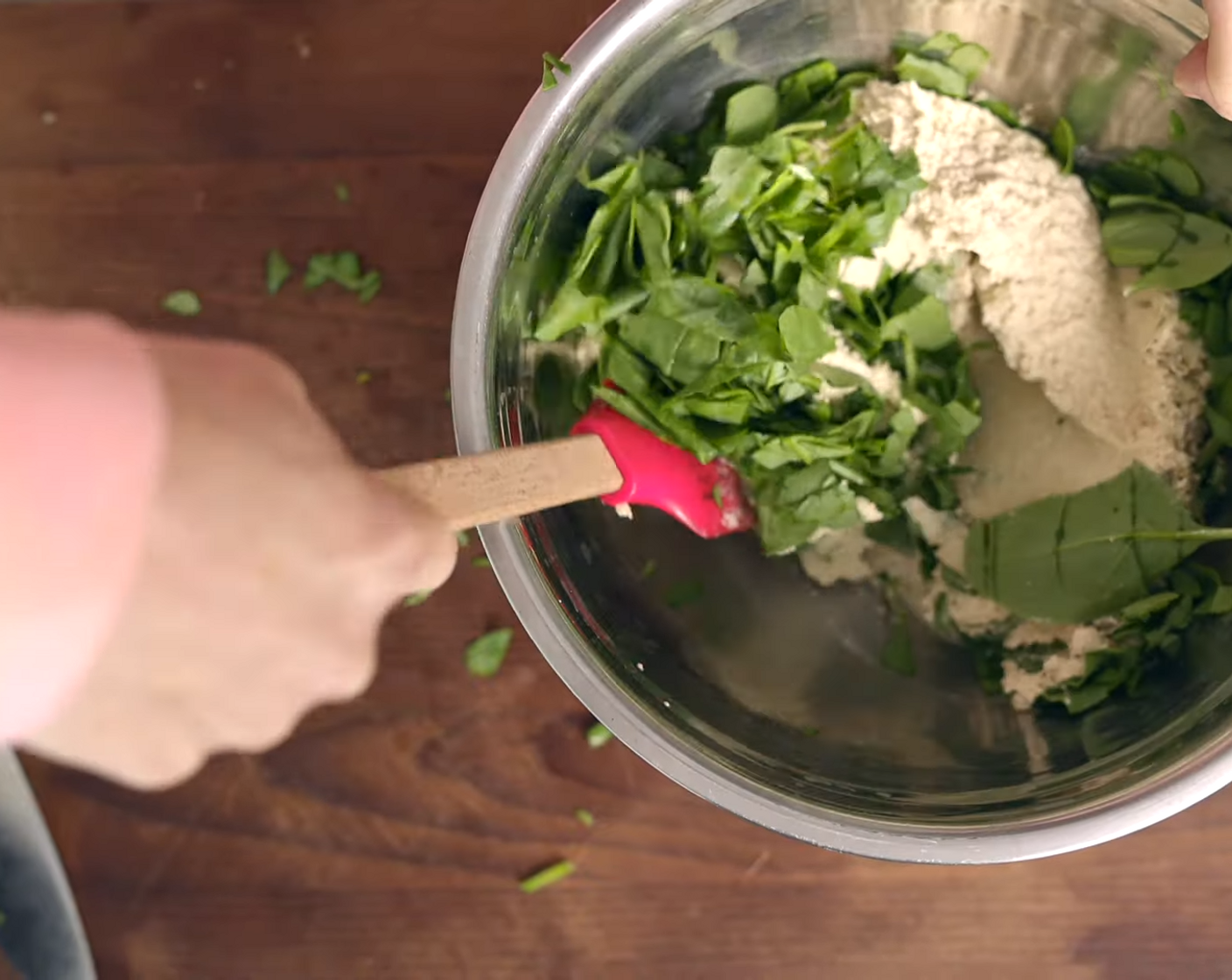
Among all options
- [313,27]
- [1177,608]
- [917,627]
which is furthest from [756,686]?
[313,27]

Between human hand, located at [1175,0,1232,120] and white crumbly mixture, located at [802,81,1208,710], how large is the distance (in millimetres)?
119

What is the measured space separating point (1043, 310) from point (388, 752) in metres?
0.60

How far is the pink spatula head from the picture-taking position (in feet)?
2.31

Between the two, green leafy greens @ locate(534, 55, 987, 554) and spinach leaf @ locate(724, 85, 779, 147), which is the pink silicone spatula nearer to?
green leafy greens @ locate(534, 55, 987, 554)

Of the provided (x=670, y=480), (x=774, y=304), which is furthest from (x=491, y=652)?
(x=774, y=304)

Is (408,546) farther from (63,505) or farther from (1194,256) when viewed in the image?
(1194,256)

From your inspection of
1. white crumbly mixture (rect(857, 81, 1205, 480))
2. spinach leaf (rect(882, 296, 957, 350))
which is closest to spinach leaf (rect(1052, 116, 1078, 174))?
white crumbly mixture (rect(857, 81, 1205, 480))

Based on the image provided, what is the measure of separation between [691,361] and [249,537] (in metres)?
0.38

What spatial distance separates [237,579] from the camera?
16.4 inches

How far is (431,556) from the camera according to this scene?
469 millimetres

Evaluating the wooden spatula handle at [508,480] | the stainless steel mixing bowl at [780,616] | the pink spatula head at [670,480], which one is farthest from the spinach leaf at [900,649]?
the wooden spatula handle at [508,480]

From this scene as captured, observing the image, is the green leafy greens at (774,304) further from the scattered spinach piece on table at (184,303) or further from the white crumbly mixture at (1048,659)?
the scattered spinach piece on table at (184,303)

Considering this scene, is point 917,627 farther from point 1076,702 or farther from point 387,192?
point 387,192

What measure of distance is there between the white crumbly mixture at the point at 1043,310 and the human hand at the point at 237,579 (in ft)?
1.48
